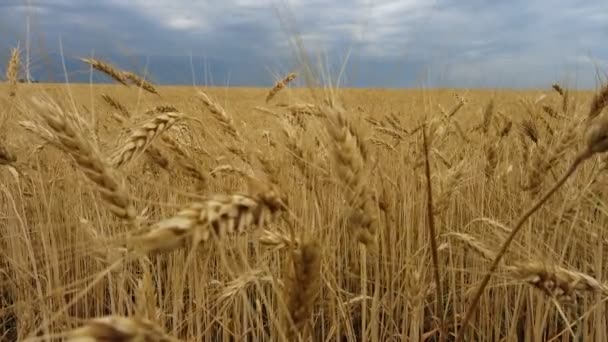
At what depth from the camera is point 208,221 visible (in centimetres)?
66

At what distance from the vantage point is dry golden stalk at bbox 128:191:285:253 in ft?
2.03

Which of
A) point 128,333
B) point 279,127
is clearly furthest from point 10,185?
point 128,333

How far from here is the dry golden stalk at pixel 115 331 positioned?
553 mm

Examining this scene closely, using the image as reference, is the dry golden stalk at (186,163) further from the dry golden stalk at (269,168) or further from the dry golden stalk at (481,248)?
the dry golden stalk at (481,248)

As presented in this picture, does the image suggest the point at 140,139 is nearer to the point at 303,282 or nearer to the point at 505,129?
the point at 303,282

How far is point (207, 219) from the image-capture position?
67 cm

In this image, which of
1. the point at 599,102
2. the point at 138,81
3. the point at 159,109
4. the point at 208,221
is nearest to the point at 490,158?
the point at 599,102

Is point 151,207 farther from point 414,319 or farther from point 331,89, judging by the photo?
point 331,89

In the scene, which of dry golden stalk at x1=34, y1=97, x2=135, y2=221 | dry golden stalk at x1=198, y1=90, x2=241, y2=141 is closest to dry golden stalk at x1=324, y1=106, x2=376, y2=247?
dry golden stalk at x1=34, y1=97, x2=135, y2=221

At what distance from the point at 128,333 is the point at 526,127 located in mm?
1845

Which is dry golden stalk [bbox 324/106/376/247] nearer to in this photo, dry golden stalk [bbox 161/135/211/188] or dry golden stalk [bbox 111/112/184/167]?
dry golden stalk [bbox 111/112/184/167]

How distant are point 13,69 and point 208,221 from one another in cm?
226

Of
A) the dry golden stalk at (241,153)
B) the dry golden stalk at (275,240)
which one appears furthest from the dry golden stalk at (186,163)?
the dry golden stalk at (275,240)

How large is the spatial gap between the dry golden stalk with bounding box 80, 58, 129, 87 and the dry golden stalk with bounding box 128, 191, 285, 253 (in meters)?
1.83
